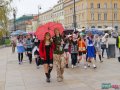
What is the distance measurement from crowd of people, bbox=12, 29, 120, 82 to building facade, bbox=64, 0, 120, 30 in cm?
7987

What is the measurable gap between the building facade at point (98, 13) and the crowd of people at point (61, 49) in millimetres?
79869

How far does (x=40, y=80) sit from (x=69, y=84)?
→ 148 cm

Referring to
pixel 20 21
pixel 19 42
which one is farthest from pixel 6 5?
pixel 20 21

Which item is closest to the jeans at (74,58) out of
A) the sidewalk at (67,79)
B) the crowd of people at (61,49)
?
the crowd of people at (61,49)

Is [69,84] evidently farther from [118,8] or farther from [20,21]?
[20,21]

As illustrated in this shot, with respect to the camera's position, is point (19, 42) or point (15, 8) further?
point (15, 8)

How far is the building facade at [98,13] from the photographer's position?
100500 millimetres

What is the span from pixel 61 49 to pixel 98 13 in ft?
300

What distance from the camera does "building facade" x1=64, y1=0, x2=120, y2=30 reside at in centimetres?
10050

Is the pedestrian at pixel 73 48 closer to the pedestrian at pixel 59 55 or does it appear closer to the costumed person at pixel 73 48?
the costumed person at pixel 73 48

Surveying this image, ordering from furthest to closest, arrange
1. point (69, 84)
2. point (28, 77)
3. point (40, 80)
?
1. point (28, 77)
2. point (40, 80)
3. point (69, 84)

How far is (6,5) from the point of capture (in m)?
35.2

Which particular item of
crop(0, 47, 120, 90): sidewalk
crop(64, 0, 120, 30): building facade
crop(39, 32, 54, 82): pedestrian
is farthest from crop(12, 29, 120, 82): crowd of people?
crop(64, 0, 120, 30): building facade

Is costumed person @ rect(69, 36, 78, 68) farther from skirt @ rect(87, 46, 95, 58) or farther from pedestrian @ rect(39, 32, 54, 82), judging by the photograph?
pedestrian @ rect(39, 32, 54, 82)
